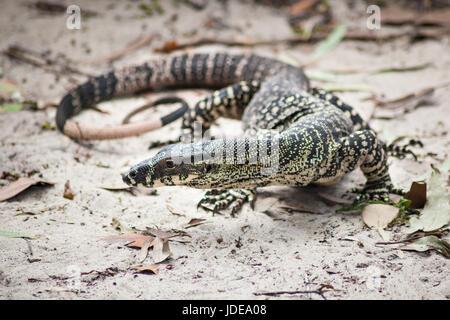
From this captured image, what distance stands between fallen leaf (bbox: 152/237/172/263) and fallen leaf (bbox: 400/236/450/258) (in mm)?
2005

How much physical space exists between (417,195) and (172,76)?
4746 mm

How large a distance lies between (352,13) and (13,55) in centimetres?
683

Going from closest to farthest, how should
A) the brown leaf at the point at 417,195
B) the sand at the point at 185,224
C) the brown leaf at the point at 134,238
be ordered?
the sand at the point at 185,224 → the brown leaf at the point at 134,238 → the brown leaf at the point at 417,195

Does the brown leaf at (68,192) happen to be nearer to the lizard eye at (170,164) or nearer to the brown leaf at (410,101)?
the lizard eye at (170,164)

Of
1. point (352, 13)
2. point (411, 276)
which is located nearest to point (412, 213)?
point (411, 276)

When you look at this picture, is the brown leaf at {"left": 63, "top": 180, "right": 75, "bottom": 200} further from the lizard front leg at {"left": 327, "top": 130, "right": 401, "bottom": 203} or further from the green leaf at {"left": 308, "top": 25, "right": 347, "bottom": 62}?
the green leaf at {"left": 308, "top": 25, "right": 347, "bottom": 62}

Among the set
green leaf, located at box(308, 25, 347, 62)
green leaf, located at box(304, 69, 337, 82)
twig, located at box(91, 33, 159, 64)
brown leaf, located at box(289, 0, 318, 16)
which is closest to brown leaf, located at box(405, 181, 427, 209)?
green leaf, located at box(304, 69, 337, 82)

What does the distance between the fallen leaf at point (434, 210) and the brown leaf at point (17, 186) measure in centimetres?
372

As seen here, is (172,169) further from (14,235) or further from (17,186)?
(17,186)

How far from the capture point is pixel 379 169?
468 centimetres

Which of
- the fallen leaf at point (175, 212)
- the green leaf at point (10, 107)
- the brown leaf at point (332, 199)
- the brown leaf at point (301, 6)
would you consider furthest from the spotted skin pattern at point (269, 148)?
the brown leaf at point (301, 6)

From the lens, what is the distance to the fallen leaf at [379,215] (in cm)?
413

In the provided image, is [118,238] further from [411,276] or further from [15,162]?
[411,276]

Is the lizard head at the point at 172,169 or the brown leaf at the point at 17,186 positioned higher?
the lizard head at the point at 172,169
